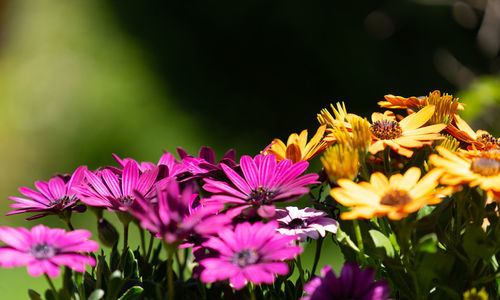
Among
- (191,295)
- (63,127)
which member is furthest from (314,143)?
(63,127)

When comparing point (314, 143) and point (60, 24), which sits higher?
point (60, 24)

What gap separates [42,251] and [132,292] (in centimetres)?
11

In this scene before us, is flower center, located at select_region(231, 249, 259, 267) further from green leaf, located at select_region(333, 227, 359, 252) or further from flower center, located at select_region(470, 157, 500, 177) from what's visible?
flower center, located at select_region(470, 157, 500, 177)

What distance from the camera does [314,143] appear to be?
75cm

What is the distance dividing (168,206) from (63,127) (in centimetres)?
236

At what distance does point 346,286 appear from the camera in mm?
571

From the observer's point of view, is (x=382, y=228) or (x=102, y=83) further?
(x=102, y=83)

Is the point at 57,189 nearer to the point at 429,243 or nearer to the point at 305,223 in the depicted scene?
the point at 305,223

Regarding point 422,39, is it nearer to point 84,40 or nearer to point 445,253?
point 84,40

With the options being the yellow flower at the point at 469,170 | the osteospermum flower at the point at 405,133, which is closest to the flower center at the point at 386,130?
the osteospermum flower at the point at 405,133

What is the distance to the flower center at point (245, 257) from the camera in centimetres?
57

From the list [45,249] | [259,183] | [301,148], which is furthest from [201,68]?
[45,249]

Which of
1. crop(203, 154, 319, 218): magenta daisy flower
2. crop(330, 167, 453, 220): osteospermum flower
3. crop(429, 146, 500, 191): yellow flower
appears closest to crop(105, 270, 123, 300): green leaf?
crop(203, 154, 319, 218): magenta daisy flower

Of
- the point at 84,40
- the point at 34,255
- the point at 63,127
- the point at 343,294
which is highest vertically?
the point at 84,40
